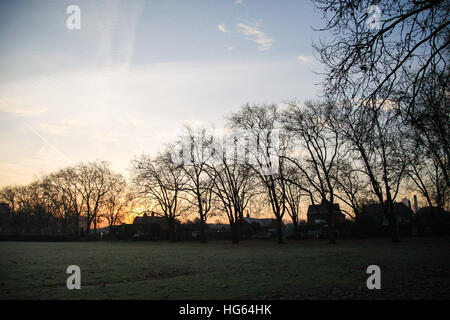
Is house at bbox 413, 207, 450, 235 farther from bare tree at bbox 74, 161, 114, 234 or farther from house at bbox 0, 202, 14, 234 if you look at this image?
house at bbox 0, 202, 14, 234

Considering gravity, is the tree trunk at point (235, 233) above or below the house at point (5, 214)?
below

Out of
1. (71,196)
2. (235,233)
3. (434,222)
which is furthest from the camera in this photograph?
(71,196)

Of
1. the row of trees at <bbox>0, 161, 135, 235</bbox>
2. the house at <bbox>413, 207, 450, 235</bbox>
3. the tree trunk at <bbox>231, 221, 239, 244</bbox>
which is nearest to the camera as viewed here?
the tree trunk at <bbox>231, 221, 239, 244</bbox>

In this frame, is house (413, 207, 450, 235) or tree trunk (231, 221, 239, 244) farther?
house (413, 207, 450, 235)

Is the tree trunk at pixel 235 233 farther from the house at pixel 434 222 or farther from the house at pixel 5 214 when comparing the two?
the house at pixel 5 214

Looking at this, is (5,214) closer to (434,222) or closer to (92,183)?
(92,183)

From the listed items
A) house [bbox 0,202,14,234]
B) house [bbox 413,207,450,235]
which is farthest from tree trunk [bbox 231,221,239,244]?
house [bbox 0,202,14,234]

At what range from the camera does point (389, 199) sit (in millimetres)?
31891

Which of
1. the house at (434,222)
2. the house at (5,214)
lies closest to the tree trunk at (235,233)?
the house at (434,222)

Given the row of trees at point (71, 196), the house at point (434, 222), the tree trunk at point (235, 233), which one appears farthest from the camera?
the row of trees at point (71, 196)

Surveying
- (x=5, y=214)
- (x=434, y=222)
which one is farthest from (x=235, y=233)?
(x=5, y=214)

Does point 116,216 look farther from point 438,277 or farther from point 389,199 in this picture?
point 438,277

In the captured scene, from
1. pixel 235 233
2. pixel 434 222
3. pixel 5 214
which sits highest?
pixel 5 214
